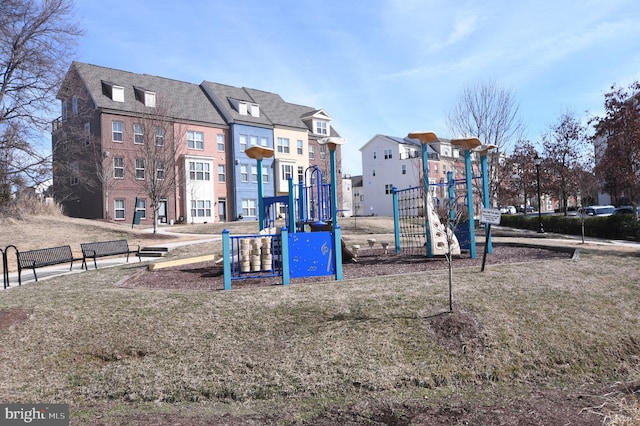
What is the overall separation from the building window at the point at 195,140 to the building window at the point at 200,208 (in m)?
4.94

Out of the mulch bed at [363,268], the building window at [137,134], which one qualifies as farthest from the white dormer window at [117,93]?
the mulch bed at [363,268]

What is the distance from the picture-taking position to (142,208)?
3722 cm

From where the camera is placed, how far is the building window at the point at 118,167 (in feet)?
117

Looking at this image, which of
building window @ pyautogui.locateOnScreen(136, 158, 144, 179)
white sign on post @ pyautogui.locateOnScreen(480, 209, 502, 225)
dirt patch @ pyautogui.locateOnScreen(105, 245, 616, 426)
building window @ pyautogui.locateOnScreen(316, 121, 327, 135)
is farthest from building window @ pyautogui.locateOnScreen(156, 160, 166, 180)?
dirt patch @ pyautogui.locateOnScreen(105, 245, 616, 426)

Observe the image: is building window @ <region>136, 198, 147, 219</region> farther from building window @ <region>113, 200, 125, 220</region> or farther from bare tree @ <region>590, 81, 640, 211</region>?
bare tree @ <region>590, 81, 640, 211</region>

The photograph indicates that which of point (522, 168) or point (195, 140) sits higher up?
point (195, 140)

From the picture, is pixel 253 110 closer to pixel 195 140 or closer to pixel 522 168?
pixel 195 140

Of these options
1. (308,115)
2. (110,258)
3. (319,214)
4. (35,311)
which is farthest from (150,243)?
(308,115)

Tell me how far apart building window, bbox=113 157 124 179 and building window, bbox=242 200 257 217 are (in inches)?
475

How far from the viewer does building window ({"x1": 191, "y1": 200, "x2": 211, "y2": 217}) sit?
40.7m

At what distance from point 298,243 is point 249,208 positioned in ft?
119

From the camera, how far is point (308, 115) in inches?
2052

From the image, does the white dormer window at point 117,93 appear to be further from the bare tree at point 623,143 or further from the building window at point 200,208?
the bare tree at point 623,143

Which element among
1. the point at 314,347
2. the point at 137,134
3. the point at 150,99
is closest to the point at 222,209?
the point at 137,134
